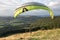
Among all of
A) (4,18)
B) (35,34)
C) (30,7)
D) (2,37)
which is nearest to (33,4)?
(30,7)

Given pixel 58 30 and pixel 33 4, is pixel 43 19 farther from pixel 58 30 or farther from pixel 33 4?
pixel 33 4

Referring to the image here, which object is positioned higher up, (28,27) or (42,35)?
(28,27)

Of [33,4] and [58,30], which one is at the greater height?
[33,4]

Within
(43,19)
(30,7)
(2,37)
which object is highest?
(30,7)

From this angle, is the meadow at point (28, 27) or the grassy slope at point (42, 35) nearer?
the grassy slope at point (42, 35)

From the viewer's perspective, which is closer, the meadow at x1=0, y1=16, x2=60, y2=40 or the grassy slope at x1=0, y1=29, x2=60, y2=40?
the grassy slope at x1=0, y1=29, x2=60, y2=40

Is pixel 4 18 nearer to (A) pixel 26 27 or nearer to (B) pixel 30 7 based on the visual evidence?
(A) pixel 26 27

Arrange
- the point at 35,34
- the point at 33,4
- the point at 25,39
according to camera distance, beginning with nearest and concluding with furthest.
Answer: the point at 33,4
the point at 25,39
the point at 35,34

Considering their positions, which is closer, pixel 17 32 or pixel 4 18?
pixel 17 32

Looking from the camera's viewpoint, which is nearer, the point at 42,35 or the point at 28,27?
the point at 42,35

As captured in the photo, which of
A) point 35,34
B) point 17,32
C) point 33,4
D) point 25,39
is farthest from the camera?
point 17,32
